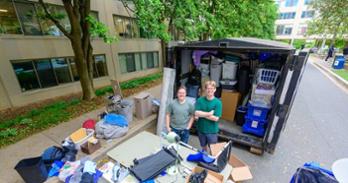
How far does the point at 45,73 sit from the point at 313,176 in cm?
976

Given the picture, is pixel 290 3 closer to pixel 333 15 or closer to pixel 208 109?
pixel 333 15

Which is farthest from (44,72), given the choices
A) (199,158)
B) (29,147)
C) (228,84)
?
(199,158)

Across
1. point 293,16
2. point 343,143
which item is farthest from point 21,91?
point 293,16

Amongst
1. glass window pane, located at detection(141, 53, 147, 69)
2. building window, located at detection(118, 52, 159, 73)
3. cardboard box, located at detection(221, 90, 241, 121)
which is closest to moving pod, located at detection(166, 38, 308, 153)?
cardboard box, located at detection(221, 90, 241, 121)

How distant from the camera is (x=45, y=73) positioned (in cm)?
754

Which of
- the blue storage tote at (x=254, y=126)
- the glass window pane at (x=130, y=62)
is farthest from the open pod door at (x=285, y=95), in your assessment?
the glass window pane at (x=130, y=62)

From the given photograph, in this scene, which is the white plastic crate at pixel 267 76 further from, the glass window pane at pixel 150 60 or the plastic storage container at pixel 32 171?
the glass window pane at pixel 150 60

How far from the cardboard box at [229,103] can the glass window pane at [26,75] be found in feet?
27.1

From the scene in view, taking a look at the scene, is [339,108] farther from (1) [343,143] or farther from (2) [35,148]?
(2) [35,148]

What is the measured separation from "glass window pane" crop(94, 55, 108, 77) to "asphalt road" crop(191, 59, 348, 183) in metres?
7.97

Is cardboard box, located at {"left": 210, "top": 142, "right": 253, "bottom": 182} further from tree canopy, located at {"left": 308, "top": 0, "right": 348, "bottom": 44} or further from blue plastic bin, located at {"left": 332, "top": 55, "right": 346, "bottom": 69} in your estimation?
tree canopy, located at {"left": 308, "top": 0, "right": 348, "bottom": 44}

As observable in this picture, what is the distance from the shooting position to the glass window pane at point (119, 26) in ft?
33.7

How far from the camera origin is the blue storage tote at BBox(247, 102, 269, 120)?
3.61 meters

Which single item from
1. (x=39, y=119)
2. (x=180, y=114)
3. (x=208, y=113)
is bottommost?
(x=39, y=119)
